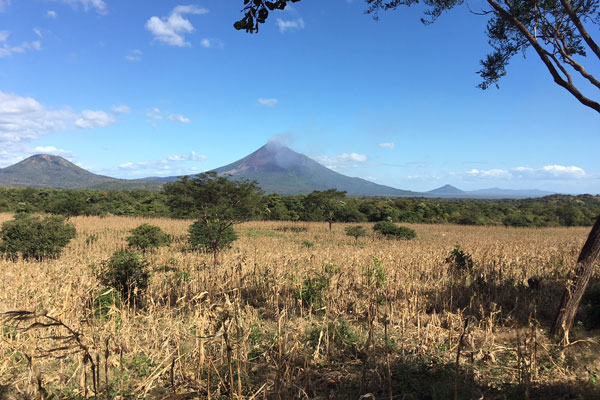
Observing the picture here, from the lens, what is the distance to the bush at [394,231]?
24.2m

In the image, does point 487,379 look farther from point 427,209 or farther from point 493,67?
point 427,209

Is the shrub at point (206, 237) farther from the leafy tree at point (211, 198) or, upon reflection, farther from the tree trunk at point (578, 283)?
the tree trunk at point (578, 283)

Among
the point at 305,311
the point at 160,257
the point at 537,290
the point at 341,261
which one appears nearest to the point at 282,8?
the point at 305,311

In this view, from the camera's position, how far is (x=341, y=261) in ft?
34.3

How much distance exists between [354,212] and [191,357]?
3738 cm

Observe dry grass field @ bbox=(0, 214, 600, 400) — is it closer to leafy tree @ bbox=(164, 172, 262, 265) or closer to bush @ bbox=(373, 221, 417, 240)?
leafy tree @ bbox=(164, 172, 262, 265)

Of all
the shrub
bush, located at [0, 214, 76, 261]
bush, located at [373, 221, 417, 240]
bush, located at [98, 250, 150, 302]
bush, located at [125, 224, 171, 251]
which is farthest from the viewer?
bush, located at [373, 221, 417, 240]

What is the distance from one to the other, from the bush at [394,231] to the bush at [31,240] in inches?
812

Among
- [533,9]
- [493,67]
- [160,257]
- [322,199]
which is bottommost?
[160,257]

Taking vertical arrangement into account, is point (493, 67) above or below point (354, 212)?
above

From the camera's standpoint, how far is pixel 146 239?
15.9 meters

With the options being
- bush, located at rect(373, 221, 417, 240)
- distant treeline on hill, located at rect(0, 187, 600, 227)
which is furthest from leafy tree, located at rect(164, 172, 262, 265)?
distant treeline on hill, located at rect(0, 187, 600, 227)

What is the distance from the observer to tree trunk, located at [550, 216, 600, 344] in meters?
4.85

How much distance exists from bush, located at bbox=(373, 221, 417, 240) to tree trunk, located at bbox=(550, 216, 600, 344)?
1930cm
